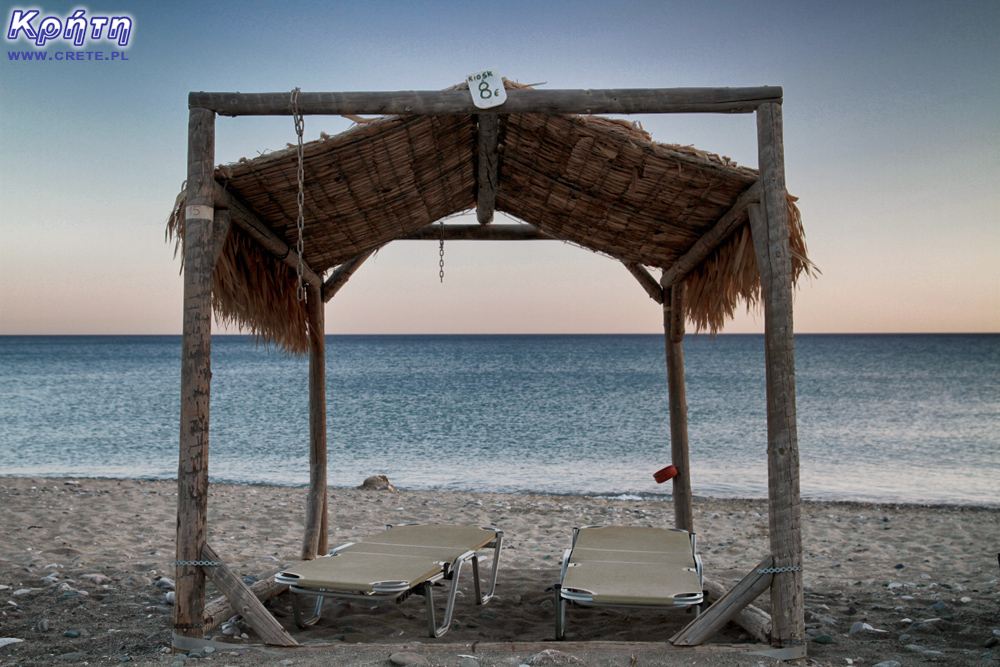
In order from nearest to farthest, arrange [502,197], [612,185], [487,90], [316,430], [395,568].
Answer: [487,90], [395,568], [612,185], [502,197], [316,430]

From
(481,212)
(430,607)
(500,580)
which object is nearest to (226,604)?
(430,607)

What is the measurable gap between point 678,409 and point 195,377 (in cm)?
321

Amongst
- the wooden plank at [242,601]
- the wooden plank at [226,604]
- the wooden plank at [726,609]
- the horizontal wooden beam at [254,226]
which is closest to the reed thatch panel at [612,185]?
the horizontal wooden beam at [254,226]

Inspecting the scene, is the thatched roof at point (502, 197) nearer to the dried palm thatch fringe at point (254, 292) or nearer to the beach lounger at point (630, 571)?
the dried palm thatch fringe at point (254, 292)

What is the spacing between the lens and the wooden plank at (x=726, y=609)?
2.80m

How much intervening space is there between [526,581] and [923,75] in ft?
41.6

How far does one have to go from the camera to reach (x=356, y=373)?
38938mm

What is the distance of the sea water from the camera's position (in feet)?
34.8

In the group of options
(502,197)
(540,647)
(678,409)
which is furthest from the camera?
(678,409)

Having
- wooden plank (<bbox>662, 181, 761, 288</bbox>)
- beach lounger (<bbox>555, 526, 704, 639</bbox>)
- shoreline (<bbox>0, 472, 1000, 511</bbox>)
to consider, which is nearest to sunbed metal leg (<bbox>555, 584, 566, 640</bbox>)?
beach lounger (<bbox>555, 526, 704, 639</bbox>)

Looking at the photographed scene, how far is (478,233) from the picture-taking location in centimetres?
493

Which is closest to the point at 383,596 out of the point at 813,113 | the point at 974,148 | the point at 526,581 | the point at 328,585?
the point at 328,585

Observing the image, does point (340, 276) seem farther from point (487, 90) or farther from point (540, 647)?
point (540, 647)

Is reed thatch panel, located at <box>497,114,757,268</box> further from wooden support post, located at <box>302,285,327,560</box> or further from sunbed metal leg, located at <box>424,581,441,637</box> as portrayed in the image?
sunbed metal leg, located at <box>424,581,441,637</box>
